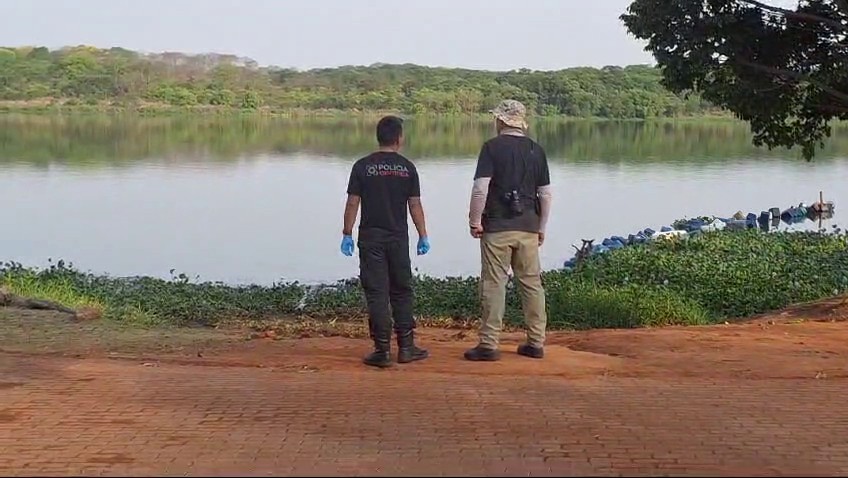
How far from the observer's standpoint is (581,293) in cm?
1423

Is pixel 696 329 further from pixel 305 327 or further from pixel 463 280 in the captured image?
pixel 463 280

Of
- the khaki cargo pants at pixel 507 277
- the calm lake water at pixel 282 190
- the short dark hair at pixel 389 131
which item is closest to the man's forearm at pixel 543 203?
the khaki cargo pants at pixel 507 277

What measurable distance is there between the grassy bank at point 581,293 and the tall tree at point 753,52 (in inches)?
102

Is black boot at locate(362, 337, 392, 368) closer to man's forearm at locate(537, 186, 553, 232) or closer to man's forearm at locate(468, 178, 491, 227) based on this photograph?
man's forearm at locate(468, 178, 491, 227)

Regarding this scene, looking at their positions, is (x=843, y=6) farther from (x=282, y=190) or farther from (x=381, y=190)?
(x=282, y=190)

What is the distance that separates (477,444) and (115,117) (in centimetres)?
8068

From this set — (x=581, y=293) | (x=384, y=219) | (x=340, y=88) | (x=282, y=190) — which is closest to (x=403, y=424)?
(x=384, y=219)

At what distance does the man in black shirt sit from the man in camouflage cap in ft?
1.49

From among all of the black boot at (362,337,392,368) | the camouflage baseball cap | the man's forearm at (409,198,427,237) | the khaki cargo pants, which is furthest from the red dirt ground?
the camouflage baseball cap

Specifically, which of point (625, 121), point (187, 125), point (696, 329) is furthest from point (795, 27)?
point (625, 121)

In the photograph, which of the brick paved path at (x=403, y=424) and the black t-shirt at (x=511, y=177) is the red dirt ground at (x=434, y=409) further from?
the black t-shirt at (x=511, y=177)

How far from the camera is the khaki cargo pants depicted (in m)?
7.25

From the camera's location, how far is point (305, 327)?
1113 centimetres

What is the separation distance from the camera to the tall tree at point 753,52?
1248 centimetres
